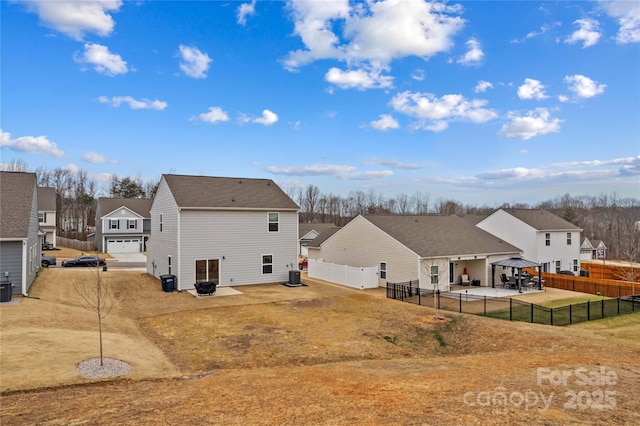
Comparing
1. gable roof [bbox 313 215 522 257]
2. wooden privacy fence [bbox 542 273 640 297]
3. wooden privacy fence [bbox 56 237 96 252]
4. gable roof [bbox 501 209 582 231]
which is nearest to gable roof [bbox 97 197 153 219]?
wooden privacy fence [bbox 56 237 96 252]

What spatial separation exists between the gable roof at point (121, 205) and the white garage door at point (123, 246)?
3.63 metres

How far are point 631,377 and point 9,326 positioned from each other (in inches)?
721

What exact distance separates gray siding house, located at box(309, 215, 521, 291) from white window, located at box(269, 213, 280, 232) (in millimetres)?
6705

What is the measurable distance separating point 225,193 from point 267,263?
5448 millimetres

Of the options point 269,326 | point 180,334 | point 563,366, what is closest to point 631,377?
point 563,366

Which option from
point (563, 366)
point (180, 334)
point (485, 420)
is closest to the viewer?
point (485, 420)

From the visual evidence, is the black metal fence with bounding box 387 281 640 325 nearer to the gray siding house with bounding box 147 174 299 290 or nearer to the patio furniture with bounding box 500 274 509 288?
the patio furniture with bounding box 500 274 509 288

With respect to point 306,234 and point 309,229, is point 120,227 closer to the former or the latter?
point 306,234

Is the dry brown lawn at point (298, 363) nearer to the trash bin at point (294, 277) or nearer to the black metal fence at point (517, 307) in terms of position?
the black metal fence at point (517, 307)

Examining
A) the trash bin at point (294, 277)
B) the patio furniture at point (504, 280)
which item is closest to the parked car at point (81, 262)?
the trash bin at point (294, 277)

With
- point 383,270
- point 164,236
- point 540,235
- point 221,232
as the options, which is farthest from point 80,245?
point 540,235

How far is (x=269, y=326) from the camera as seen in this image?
16312 millimetres

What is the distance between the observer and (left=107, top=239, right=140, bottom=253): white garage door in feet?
165

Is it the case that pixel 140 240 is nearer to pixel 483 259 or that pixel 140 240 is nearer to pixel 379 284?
pixel 379 284
